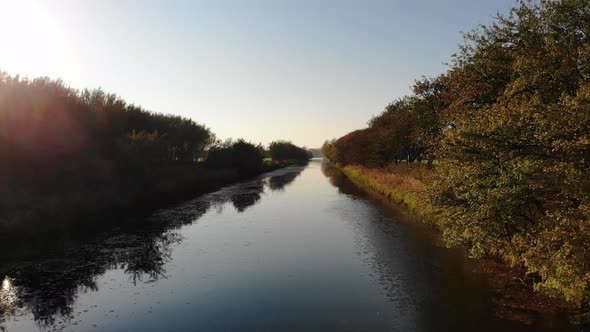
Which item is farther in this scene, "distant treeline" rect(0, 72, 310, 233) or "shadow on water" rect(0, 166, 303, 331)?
"distant treeline" rect(0, 72, 310, 233)

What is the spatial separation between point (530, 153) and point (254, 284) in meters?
13.4

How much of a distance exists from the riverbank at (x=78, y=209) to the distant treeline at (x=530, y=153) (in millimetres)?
25420

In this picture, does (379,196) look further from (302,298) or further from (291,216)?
(302,298)

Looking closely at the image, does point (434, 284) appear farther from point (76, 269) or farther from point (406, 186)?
point (406, 186)

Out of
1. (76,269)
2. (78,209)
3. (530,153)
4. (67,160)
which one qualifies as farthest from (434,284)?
(67,160)

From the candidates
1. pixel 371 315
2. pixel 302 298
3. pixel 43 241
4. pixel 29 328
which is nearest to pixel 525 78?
pixel 371 315

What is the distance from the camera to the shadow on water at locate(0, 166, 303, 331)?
1683cm

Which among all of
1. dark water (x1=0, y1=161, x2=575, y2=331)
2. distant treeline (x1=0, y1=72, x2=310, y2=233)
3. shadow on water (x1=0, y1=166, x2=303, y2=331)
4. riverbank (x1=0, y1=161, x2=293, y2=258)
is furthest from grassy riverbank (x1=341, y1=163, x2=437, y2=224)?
distant treeline (x1=0, y1=72, x2=310, y2=233)

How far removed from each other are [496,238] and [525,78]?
7165mm

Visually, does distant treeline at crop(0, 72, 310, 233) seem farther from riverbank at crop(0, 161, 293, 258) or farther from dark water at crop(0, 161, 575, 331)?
dark water at crop(0, 161, 575, 331)

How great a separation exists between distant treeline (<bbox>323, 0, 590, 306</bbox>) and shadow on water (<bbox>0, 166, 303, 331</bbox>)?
15.8m

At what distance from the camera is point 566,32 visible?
1792cm

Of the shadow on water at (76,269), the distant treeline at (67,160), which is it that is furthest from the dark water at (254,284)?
the distant treeline at (67,160)

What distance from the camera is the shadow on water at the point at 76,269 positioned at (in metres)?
16.8
